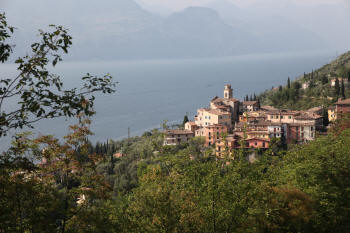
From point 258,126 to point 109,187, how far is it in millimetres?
35105

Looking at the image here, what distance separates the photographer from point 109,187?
7699 mm

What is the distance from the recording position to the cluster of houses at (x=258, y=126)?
3900 centimetres

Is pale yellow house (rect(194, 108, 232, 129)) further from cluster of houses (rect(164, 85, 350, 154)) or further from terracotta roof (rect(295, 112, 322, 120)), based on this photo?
terracotta roof (rect(295, 112, 322, 120))

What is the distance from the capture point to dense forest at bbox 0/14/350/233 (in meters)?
5.97

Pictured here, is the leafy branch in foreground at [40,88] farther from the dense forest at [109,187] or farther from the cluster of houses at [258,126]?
the cluster of houses at [258,126]

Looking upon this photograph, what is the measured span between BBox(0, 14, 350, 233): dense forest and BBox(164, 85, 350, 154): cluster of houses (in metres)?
24.9

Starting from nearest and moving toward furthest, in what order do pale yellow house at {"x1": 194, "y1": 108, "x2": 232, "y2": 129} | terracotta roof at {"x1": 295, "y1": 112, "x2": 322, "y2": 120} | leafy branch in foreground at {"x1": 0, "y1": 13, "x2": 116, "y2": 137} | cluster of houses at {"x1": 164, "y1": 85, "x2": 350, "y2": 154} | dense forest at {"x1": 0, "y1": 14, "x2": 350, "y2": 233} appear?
leafy branch in foreground at {"x1": 0, "y1": 13, "x2": 116, "y2": 137} < dense forest at {"x1": 0, "y1": 14, "x2": 350, "y2": 233} < cluster of houses at {"x1": 164, "y1": 85, "x2": 350, "y2": 154} < terracotta roof at {"x1": 295, "y1": 112, "x2": 322, "y2": 120} < pale yellow house at {"x1": 194, "y1": 108, "x2": 232, "y2": 129}

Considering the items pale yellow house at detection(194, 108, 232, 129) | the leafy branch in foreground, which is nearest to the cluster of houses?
pale yellow house at detection(194, 108, 232, 129)

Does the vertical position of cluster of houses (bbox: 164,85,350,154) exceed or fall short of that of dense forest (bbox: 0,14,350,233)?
it falls short

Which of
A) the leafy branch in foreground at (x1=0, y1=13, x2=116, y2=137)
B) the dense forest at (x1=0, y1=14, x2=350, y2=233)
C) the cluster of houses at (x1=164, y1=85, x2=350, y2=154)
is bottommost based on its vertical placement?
the cluster of houses at (x1=164, y1=85, x2=350, y2=154)

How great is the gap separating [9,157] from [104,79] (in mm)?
1961

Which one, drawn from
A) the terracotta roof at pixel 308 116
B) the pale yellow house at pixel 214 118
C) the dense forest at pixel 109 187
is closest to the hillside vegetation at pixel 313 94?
the terracotta roof at pixel 308 116

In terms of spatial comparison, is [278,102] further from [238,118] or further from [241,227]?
[241,227]

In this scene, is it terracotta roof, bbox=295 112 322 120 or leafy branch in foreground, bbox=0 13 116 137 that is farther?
terracotta roof, bbox=295 112 322 120
